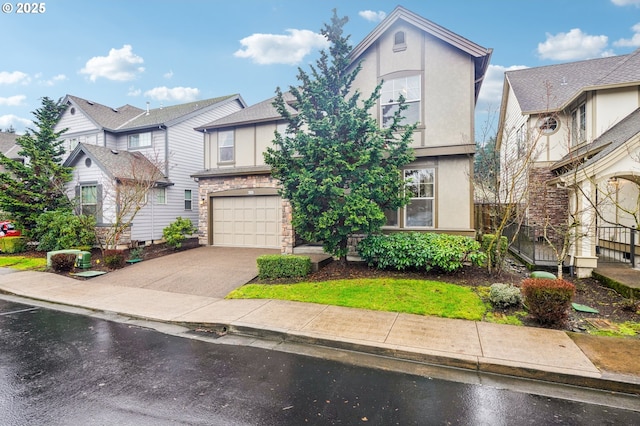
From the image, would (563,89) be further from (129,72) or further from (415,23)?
(129,72)

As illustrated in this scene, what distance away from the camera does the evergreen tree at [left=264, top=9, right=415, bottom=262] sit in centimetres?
871

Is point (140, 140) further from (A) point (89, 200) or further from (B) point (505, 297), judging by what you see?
(B) point (505, 297)

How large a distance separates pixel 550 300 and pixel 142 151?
20.1 meters

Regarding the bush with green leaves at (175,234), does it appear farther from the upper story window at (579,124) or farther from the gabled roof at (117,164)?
the upper story window at (579,124)

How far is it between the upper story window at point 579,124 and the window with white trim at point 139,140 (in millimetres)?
20968

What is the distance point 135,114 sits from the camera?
23.1 meters

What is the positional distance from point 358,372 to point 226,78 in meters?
26.8

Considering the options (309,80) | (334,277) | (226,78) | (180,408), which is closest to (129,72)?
(226,78)

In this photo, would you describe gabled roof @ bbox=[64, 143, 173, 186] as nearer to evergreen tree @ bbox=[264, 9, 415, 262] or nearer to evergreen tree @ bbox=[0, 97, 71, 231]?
evergreen tree @ bbox=[0, 97, 71, 231]

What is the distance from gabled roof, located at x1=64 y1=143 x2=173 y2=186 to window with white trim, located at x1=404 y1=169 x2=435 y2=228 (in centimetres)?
1173

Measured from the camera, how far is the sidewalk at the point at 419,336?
4246mm

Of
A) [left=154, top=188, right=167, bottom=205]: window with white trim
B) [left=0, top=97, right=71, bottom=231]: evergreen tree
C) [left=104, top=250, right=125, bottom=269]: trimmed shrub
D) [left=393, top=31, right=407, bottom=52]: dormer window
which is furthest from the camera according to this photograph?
[left=154, top=188, right=167, bottom=205]: window with white trim

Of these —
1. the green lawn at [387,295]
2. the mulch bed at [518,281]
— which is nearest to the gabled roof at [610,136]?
the mulch bed at [518,281]

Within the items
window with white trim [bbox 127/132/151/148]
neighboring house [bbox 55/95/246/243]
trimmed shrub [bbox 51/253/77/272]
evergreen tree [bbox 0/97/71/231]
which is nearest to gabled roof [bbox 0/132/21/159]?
neighboring house [bbox 55/95/246/243]
